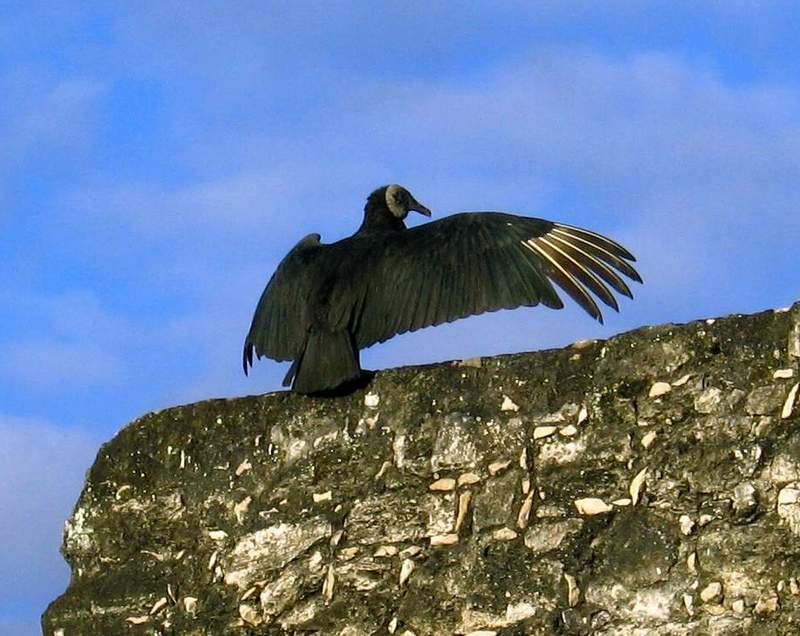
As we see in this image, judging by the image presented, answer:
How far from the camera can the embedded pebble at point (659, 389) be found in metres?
5.60

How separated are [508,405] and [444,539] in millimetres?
478

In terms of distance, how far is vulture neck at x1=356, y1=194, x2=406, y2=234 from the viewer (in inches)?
293

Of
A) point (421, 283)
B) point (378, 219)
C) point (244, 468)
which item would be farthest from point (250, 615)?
point (378, 219)

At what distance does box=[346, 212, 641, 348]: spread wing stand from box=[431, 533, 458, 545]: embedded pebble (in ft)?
3.13

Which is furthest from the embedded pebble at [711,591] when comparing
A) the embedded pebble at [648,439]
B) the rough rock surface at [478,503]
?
the embedded pebble at [648,439]

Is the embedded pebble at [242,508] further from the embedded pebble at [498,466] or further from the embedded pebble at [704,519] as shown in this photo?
the embedded pebble at [704,519]

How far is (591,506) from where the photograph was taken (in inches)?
221

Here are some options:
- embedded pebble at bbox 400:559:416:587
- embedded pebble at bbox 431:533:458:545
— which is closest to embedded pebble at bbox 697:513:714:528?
embedded pebble at bbox 431:533:458:545

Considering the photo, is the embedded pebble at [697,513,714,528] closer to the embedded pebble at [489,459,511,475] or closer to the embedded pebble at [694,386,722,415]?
the embedded pebble at [694,386,722,415]

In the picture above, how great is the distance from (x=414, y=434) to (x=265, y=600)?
742mm

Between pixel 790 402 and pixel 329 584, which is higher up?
pixel 790 402

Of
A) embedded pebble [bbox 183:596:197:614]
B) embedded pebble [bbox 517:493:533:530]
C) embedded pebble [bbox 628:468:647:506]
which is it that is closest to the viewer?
embedded pebble [bbox 628:468:647:506]

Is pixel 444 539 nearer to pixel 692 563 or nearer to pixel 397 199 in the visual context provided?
pixel 692 563

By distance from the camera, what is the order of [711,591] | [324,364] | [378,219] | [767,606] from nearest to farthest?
[767,606], [711,591], [324,364], [378,219]
